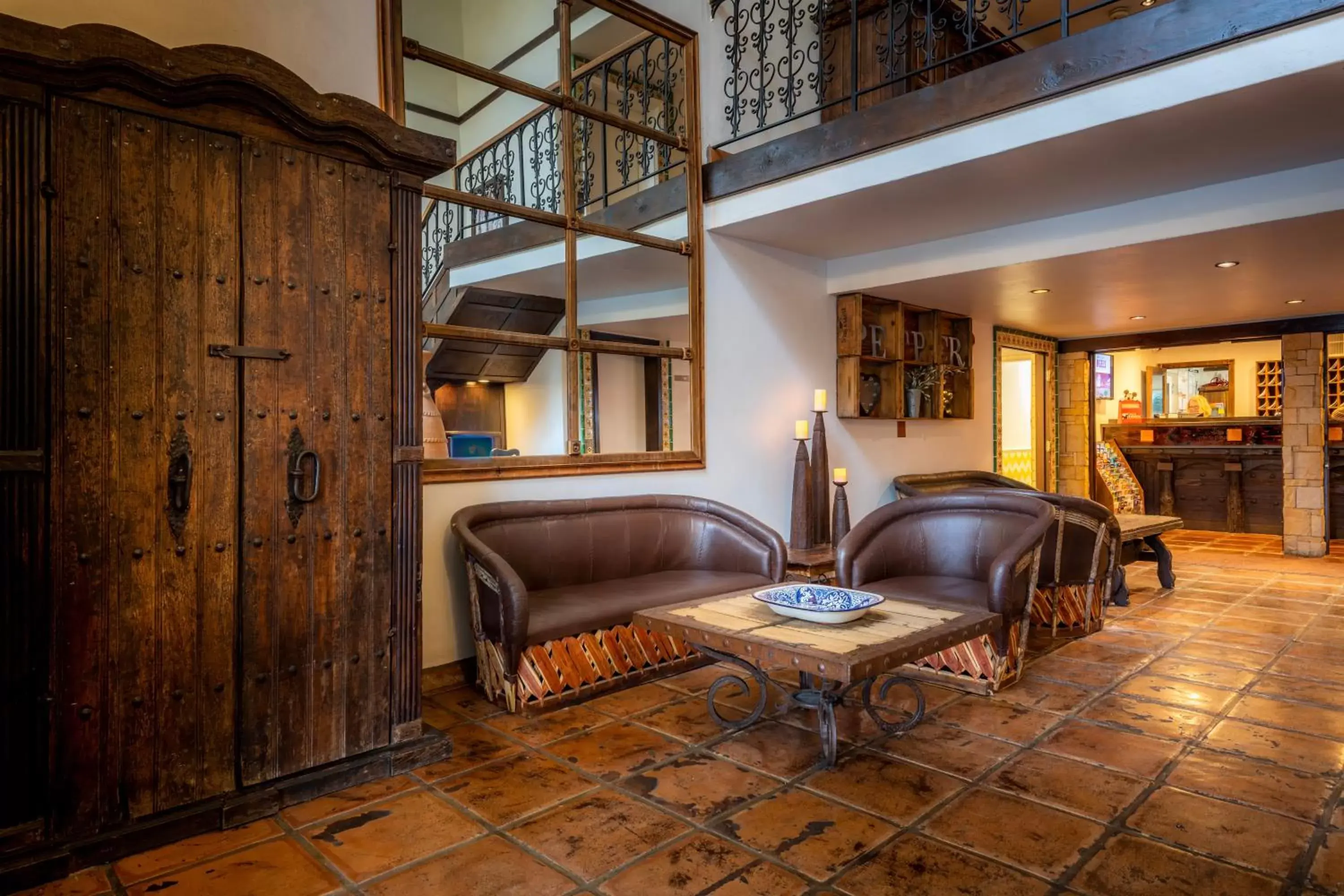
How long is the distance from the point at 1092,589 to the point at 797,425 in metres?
1.98

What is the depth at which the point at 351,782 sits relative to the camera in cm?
245

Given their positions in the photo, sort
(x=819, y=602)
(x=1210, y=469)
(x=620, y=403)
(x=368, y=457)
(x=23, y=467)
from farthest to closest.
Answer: (x=1210, y=469) → (x=620, y=403) → (x=819, y=602) → (x=368, y=457) → (x=23, y=467)

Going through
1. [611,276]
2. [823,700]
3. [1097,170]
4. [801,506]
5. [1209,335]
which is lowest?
[823,700]

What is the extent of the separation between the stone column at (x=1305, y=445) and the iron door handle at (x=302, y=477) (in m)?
8.34

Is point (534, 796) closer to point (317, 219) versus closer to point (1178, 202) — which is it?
point (317, 219)

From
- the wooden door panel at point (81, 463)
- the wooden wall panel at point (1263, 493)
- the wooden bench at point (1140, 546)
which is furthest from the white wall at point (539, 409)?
the wooden wall panel at point (1263, 493)

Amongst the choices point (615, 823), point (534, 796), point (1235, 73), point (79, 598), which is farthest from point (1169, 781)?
point (79, 598)

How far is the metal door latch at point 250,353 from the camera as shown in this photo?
218 cm

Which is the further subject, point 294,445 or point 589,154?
point 589,154

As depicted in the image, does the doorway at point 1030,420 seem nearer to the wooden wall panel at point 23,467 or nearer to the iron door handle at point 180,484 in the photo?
the iron door handle at point 180,484

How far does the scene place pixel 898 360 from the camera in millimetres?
5996

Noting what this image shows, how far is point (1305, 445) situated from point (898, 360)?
13.9ft

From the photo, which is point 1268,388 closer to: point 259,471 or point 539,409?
point 539,409

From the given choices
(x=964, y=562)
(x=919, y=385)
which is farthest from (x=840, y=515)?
(x=919, y=385)
